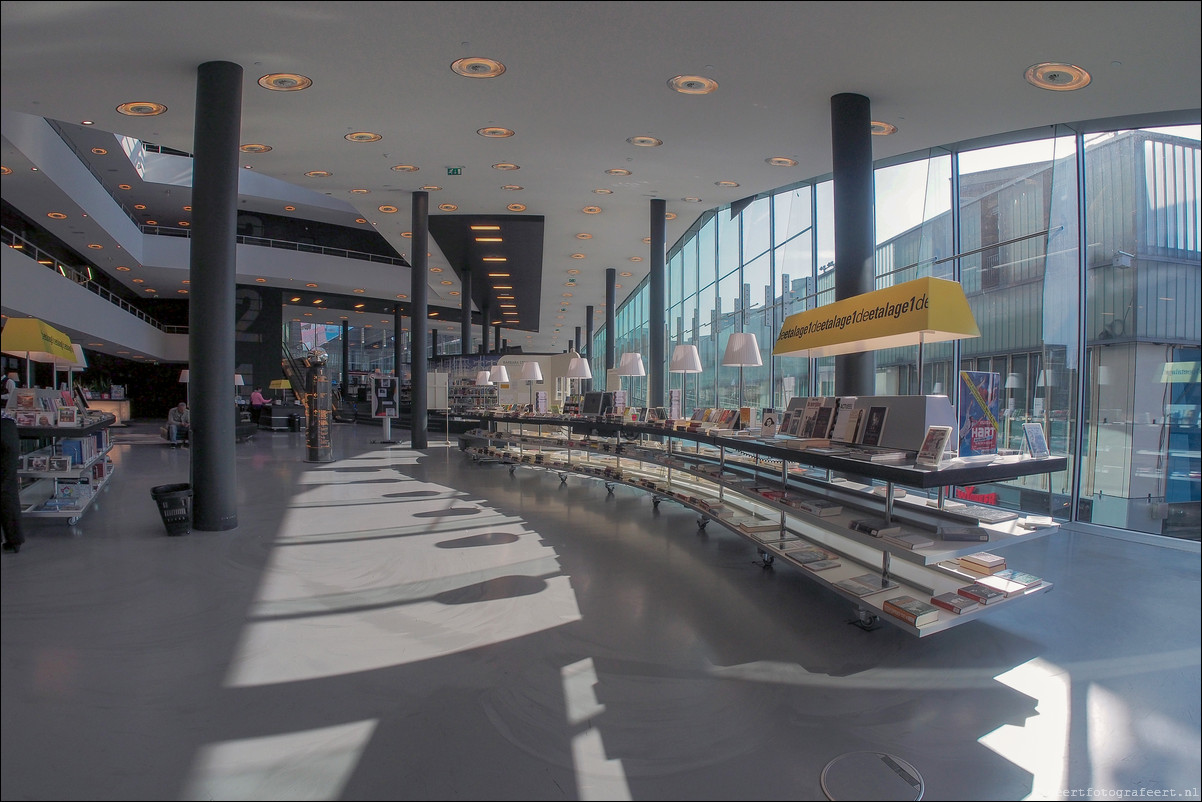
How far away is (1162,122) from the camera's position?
18.6 ft

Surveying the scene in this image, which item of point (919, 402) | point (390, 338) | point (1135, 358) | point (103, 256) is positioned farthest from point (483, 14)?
point (390, 338)

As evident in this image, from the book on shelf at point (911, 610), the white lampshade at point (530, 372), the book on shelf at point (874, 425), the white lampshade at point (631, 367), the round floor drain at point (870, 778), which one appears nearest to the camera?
the round floor drain at point (870, 778)

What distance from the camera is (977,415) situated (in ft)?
11.7

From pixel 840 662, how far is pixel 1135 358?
4.72 meters

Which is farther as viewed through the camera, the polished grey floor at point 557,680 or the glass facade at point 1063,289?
the glass facade at point 1063,289

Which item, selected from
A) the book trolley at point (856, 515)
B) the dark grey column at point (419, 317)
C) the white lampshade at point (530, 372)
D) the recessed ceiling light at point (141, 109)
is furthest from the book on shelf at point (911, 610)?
the dark grey column at point (419, 317)

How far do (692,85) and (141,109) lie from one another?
543cm

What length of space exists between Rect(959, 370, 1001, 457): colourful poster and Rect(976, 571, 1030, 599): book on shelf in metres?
0.66

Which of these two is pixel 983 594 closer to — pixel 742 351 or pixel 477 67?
pixel 742 351

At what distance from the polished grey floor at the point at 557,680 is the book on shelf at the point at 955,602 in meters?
0.23

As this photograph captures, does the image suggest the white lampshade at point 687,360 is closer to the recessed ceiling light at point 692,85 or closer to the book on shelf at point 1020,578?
the recessed ceiling light at point 692,85

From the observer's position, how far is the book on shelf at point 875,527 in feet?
10.9

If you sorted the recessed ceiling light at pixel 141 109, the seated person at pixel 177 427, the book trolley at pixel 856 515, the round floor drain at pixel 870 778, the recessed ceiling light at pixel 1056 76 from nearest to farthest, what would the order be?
the round floor drain at pixel 870 778 < the book trolley at pixel 856 515 < the recessed ceiling light at pixel 1056 76 < the recessed ceiling light at pixel 141 109 < the seated person at pixel 177 427

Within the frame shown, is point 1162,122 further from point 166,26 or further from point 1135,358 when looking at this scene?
point 166,26
